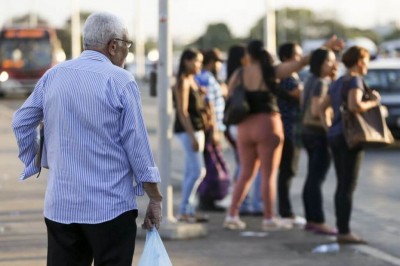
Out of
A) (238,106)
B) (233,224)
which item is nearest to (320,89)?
(238,106)

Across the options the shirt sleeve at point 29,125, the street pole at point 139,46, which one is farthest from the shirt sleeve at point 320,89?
the street pole at point 139,46

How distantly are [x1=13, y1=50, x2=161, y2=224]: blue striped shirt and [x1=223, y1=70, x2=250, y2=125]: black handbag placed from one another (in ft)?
16.1

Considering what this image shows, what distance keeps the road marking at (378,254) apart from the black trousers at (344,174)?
0.30m

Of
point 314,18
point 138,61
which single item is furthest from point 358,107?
point 314,18

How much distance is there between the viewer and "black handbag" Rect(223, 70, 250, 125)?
9.85m

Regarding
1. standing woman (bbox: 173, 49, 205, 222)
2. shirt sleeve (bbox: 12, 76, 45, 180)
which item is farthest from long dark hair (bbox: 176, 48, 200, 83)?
shirt sleeve (bbox: 12, 76, 45, 180)

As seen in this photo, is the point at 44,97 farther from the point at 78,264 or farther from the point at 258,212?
the point at 258,212

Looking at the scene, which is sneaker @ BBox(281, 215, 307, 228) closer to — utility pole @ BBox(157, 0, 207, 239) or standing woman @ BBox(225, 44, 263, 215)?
standing woman @ BBox(225, 44, 263, 215)

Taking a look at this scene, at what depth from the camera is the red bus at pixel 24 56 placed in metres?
43.7

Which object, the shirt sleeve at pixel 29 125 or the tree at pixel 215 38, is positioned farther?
the tree at pixel 215 38

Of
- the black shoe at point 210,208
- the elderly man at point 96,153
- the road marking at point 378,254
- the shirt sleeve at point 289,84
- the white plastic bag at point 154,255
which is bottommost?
the black shoe at point 210,208

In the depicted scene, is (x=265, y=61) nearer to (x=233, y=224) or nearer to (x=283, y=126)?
(x=283, y=126)

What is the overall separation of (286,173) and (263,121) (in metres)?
0.86

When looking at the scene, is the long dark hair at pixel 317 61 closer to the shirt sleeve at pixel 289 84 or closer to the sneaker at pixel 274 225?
the shirt sleeve at pixel 289 84
